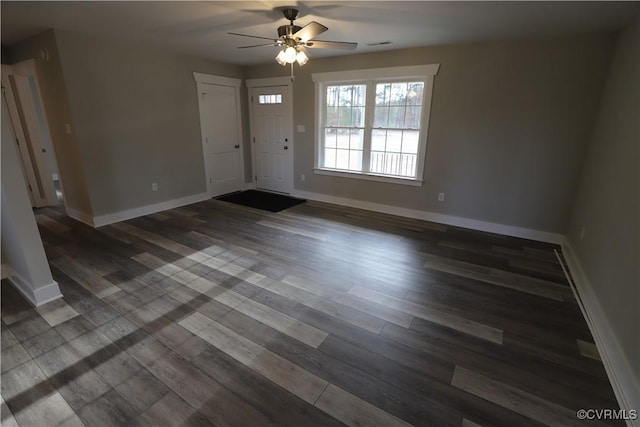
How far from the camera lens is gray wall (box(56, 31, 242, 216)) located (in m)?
3.72

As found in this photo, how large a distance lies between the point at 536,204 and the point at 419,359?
3.01m

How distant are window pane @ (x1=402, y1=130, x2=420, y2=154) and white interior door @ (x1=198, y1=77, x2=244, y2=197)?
3272 millimetres

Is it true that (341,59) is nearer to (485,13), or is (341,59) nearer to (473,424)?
(485,13)

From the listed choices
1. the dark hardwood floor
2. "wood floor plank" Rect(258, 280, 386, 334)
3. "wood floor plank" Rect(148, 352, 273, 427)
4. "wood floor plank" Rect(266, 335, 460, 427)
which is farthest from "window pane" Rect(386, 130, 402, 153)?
"wood floor plank" Rect(148, 352, 273, 427)

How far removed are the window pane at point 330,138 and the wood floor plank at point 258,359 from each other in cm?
371

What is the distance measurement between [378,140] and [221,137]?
2.95m

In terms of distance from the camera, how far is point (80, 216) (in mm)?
4270

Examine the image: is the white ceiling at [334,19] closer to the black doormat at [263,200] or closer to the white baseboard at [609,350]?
the white baseboard at [609,350]

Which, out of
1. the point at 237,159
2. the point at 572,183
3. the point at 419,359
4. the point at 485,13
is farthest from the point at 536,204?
the point at 237,159

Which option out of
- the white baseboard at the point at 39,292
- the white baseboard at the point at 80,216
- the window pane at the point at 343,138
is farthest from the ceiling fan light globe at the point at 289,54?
the white baseboard at the point at 80,216

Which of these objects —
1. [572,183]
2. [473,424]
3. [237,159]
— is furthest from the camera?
[237,159]

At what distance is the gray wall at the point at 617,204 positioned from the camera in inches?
74.7

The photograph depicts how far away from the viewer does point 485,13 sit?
2.66m

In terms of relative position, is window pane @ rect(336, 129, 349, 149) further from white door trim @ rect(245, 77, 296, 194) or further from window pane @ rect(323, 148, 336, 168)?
white door trim @ rect(245, 77, 296, 194)
